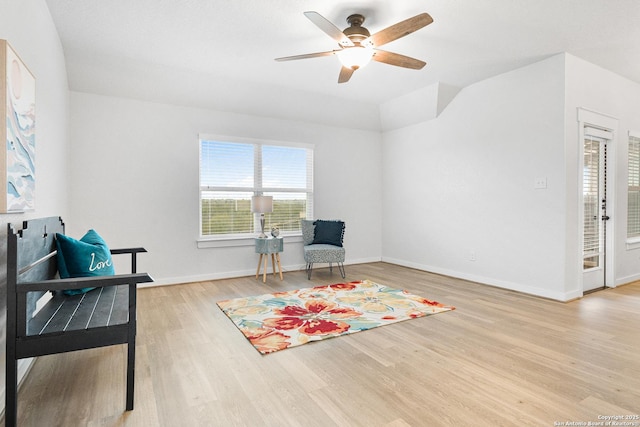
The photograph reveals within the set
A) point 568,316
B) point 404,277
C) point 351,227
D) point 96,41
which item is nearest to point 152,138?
point 96,41

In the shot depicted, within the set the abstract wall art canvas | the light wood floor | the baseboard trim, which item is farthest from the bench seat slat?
the baseboard trim

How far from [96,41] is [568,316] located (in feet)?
17.7

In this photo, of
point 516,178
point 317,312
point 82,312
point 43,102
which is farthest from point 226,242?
point 516,178

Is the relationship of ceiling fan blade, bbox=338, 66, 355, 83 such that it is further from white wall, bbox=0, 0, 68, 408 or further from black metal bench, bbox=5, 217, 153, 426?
black metal bench, bbox=5, 217, 153, 426

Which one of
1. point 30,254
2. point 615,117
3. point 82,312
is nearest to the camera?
point 30,254

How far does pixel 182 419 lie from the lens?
1.73 m

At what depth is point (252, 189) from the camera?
5277mm

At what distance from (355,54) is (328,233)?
2.95 m

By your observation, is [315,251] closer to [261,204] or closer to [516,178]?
[261,204]

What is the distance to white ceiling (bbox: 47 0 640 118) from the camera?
285 centimetres


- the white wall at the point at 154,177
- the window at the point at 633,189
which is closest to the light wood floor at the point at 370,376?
the white wall at the point at 154,177

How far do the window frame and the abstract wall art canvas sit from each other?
8.55 ft

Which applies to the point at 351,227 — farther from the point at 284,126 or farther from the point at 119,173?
the point at 119,173

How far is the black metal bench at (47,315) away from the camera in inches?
63.5
